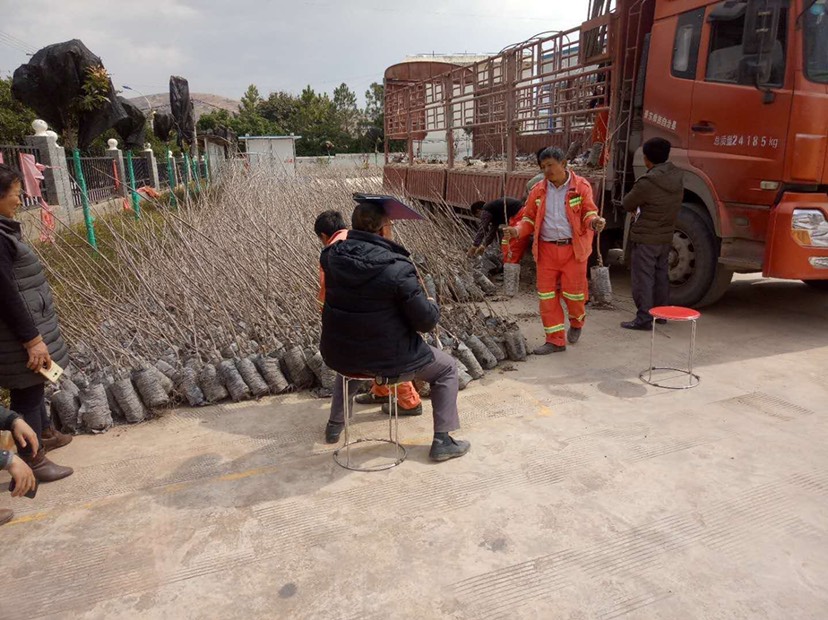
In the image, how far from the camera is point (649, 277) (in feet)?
15.1

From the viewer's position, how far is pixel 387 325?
95.1 inches

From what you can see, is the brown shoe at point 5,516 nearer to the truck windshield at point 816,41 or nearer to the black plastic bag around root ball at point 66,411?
the black plastic bag around root ball at point 66,411

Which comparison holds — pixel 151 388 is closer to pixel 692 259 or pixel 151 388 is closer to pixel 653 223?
pixel 653 223

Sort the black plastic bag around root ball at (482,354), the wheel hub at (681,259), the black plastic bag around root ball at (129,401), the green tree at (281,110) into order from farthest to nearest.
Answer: the green tree at (281,110)
the wheel hub at (681,259)
the black plastic bag around root ball at (482,354)
the black plastic bag around root ball at (129,401)

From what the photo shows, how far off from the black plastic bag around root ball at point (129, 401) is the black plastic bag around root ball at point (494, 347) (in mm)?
2224

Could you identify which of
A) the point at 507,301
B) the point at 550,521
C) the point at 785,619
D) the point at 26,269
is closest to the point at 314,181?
the point at 507,301

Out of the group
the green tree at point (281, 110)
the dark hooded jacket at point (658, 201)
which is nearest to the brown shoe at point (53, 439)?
the dark hooded jacket at point (658, 201)

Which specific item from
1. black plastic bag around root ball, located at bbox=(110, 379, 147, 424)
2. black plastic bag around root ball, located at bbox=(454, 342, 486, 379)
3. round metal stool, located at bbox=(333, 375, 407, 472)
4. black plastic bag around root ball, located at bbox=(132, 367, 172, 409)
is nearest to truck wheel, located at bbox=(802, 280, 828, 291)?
black plastic bag around root ball, located at bbox=(454, 342, 486, 379)

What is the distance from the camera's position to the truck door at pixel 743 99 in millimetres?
4055

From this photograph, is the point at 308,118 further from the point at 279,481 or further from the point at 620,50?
the point at 279,481

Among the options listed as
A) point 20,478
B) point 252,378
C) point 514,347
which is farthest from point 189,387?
point 514,347

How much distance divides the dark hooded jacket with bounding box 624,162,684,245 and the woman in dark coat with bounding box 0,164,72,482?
13.1 feet

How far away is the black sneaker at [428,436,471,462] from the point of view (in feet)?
8.92

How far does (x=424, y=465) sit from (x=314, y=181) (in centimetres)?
688
